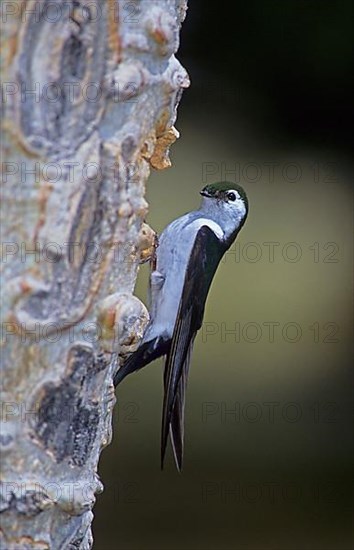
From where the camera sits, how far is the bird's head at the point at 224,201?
1834 mm

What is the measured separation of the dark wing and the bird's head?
67 mm

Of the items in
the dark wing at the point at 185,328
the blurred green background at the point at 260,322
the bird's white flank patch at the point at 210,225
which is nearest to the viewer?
the dark wing at the point at 185,328

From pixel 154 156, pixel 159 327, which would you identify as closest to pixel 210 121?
pixel 159 327

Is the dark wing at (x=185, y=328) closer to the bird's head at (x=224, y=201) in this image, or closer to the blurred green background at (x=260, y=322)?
the bird's head at (x=224, y=201)

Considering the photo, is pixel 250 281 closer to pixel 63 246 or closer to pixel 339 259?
pixel 339 259

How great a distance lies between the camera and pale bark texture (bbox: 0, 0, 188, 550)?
100 centimetres

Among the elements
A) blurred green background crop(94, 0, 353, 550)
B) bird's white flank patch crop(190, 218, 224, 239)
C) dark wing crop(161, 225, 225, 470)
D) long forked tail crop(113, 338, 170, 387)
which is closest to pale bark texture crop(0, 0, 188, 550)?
dark wing crop(161, 225, 225, 470)

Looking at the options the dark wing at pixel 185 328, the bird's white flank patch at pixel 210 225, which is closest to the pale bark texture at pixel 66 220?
the dark wing at pixel 185 328

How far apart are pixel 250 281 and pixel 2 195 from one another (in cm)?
288

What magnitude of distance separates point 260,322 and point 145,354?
2.22 metres

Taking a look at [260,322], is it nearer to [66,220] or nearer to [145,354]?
[145,354]

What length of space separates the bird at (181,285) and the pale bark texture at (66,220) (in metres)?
0.49

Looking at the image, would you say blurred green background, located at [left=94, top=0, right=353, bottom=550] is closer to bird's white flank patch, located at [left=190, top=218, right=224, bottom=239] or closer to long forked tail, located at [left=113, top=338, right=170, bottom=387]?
bird's white flank patch, located at [left=190, top=218, right=224, bottom=239]

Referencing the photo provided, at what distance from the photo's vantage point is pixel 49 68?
3.27 ft
